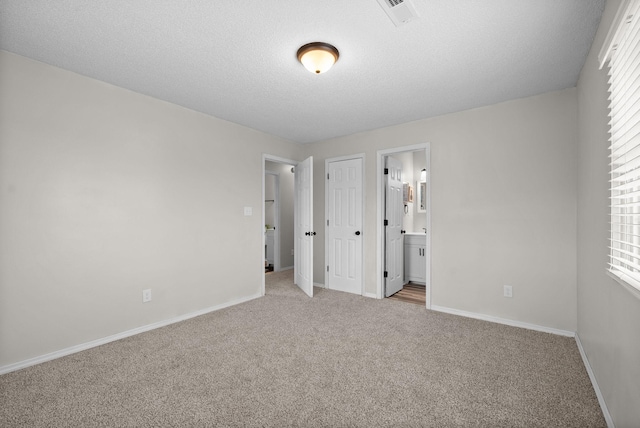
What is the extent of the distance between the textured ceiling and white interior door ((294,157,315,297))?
130 cm

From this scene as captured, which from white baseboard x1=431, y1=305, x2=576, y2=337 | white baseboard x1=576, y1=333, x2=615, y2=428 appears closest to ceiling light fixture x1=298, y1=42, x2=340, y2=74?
white baseboard x1=576, y1=333, x2=615, y2=428

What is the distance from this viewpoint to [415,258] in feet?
16.3

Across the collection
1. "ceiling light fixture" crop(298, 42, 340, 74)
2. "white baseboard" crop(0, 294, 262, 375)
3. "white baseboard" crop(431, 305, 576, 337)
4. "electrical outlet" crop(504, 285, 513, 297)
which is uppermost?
"ceiling light fixture" crop(298, 42, 340, 74)

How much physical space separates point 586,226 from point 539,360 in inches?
43.6

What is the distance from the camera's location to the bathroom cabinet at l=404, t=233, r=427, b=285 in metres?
4.89

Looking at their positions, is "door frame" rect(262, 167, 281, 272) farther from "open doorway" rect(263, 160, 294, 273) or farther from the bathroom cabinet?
the bathroom cabinet

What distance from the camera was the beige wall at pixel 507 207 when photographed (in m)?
2.87

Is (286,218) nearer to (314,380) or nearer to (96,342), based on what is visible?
(96,342)

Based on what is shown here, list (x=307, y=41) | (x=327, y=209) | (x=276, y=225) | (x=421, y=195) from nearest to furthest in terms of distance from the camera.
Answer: (x=307, y=41), (x=327, y=209), (x=421, y=195), (x=276, y=225)

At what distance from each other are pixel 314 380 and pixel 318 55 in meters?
2.29

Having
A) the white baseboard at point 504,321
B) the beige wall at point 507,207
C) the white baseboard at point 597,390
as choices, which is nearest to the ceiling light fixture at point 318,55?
the beige wall at point 507,207

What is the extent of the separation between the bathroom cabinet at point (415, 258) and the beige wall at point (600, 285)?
2.32 metres

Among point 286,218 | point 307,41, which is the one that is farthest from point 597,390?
point 286,218

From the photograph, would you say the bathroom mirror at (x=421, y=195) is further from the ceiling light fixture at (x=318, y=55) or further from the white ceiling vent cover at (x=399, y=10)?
the white ceiling vent cover at (x=399, y=10)
